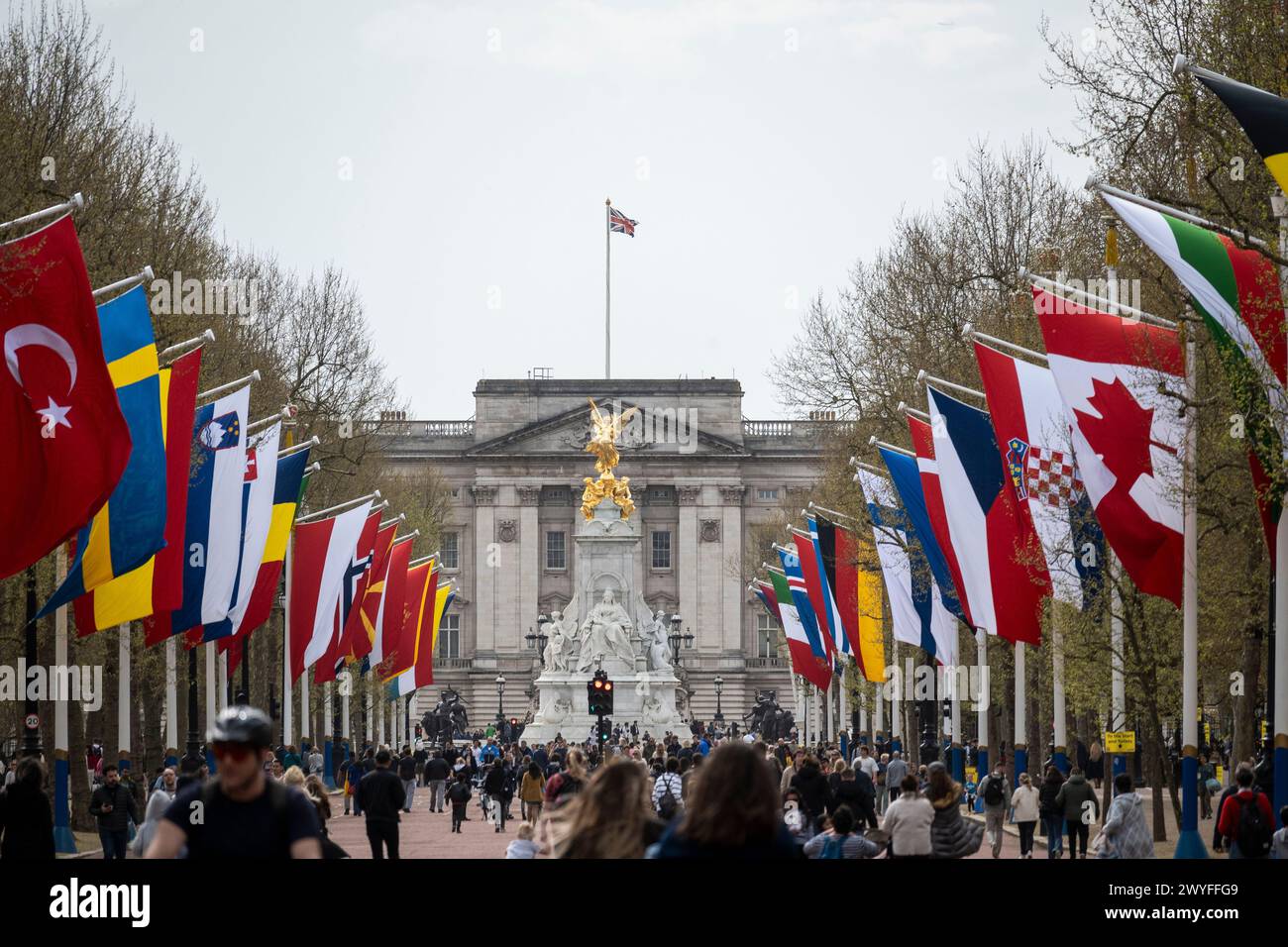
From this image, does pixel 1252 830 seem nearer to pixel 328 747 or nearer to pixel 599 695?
pixel 599 695

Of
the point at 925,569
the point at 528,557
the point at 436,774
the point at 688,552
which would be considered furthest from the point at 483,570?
the point at 925,569

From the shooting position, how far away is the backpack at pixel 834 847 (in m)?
17.7

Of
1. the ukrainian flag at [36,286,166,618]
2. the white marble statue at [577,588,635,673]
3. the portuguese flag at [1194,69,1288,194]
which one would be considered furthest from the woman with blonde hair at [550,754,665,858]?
the white marble statue at [577,588,635,673]

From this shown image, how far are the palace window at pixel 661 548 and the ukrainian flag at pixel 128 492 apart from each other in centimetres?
11614

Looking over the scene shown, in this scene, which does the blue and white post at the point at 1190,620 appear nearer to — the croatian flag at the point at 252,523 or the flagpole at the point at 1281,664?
the flagpole at the point at 1281,664

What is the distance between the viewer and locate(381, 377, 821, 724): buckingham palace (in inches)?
5586

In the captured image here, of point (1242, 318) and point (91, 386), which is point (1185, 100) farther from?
point (91, 386)

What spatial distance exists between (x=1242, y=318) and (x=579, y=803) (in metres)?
14.8

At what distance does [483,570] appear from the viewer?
14300 centimetres

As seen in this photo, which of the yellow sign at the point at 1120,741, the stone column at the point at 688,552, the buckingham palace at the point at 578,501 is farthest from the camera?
the stone column at the point at 688,552

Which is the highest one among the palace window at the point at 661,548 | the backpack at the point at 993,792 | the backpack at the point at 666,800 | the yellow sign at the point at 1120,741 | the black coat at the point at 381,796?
the palace window at the point at 661,548

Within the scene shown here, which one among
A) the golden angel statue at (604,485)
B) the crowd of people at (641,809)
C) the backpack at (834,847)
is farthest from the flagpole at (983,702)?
the golden angel statue at (604,485)

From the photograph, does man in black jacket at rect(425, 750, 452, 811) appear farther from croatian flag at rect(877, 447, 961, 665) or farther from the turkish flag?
the turkish flag
